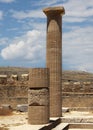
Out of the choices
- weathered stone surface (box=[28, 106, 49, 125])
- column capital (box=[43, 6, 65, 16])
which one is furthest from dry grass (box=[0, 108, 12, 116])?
column capital (box=[43, 6, 65, 16])

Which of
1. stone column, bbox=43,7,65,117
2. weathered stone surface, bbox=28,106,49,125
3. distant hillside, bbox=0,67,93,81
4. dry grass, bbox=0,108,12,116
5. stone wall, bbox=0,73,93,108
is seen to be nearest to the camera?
weathered stone surface, bbox=28,106,49,125

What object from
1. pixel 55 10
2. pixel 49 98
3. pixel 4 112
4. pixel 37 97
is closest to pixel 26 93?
pixel 4 112

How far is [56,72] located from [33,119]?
393 cm

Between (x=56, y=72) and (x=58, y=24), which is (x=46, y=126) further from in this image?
(x=58, y=24)

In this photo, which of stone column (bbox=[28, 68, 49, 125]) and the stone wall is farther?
the stone wall

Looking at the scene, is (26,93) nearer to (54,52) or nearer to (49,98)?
(54,52)

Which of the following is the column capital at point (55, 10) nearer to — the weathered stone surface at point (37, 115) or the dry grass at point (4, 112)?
the weathered stone surface at point (37, 115)

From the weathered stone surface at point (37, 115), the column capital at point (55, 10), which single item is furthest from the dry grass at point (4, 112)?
the column capital at point (55, 10)

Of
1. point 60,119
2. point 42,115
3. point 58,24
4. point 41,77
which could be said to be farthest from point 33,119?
point 58,24

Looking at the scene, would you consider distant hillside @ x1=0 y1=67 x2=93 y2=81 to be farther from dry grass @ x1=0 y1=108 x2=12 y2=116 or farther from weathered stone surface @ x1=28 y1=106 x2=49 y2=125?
weathered stone surface @ x1=28 y1=106 x2=49 y2=125

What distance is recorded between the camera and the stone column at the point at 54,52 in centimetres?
1914

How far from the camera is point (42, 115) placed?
16062mm

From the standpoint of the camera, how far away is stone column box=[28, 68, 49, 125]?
1599cm

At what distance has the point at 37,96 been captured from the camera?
16.1m
